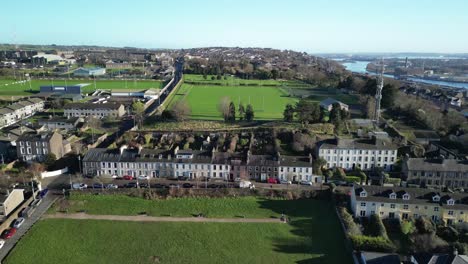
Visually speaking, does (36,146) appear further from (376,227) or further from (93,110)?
(376,227)

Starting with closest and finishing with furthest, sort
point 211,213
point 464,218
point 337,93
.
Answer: point 464,218 → point 211,213 → point 337,93

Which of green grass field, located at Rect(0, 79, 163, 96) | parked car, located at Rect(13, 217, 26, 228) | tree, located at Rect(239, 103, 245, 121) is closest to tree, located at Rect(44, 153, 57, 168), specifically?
parked car, located at Rect(13, 217, 26, 228)

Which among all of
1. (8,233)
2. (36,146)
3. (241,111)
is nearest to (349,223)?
(8,233)

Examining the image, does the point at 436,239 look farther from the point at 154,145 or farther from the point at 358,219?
the point at 154,145

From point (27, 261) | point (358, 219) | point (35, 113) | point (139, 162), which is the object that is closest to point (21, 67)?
point (35, 113)

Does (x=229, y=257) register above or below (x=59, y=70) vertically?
below

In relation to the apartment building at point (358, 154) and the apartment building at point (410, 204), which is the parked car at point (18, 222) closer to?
the apartment building at point (410, 204)

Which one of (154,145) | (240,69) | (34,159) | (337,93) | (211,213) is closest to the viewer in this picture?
(211,213)

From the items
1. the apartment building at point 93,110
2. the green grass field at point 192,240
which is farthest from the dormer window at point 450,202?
the apartment building at point 93,110
